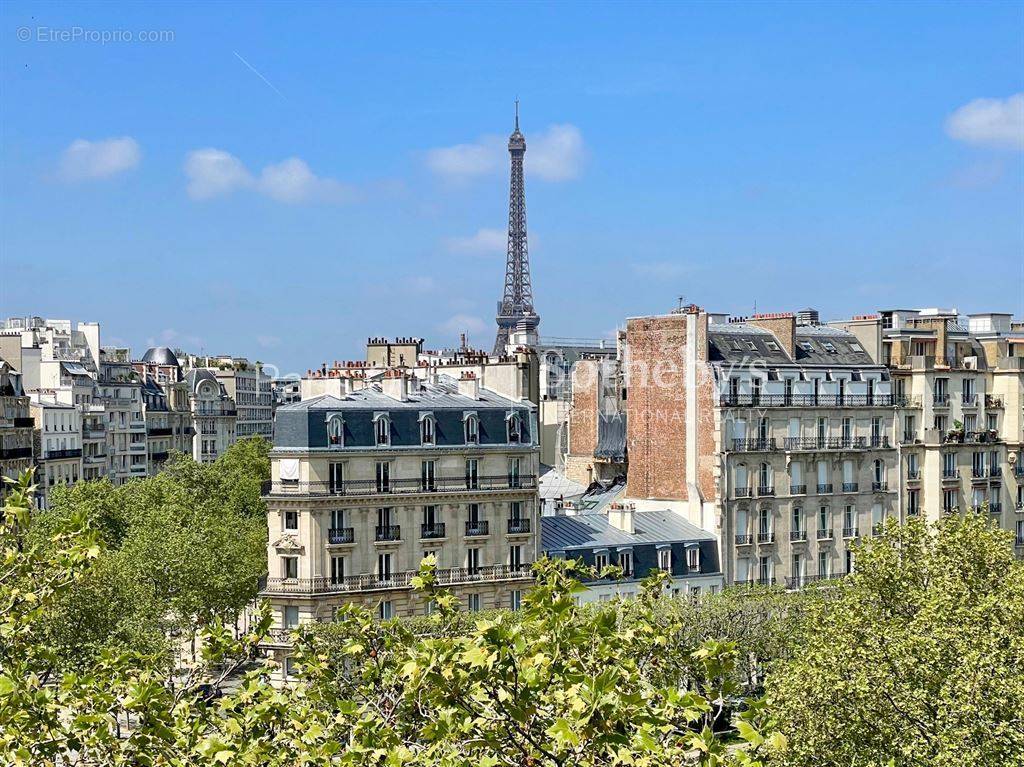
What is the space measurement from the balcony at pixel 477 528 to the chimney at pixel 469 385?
15.9 ft

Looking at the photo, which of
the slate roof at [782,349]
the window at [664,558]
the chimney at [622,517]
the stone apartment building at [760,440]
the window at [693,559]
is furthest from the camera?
the slate roof at [782,349]

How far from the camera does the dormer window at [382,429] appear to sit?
1801 inches

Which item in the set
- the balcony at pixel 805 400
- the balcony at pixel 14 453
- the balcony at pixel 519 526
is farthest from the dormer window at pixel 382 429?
the balcony at pixel 14 453

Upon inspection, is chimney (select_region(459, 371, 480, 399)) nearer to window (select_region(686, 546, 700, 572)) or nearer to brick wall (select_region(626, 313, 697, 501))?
brick wall (select_region(626, 313, 697, 501))

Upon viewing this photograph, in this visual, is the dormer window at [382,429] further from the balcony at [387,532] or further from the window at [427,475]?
the balcony at [387,532]

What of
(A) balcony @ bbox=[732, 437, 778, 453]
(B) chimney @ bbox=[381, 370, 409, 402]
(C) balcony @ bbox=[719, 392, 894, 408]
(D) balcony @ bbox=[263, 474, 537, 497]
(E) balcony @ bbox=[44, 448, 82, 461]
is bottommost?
(D) balcony @ bbox=[263, 474, 537, 497]

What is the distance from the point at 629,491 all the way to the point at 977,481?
1652 centimetres

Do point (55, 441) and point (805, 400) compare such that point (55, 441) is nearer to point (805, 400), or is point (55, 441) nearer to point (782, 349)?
point (782, 349)

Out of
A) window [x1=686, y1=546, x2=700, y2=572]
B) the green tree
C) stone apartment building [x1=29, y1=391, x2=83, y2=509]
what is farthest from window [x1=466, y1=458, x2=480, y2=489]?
stone apartment building [x1=29, y1=391, x2=83, y2=509]

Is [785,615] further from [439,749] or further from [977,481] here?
[439,749]

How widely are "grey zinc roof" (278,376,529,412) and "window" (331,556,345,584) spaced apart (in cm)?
500

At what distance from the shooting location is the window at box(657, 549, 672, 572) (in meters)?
50.6

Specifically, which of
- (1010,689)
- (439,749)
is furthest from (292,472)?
(439,749)

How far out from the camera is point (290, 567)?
147 feet
